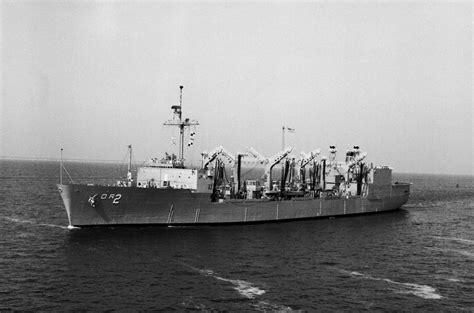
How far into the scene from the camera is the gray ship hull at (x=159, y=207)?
34875 mm

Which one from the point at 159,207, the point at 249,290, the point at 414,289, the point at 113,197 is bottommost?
the point at 414,289

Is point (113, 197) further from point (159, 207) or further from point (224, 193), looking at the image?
point (224, 193)

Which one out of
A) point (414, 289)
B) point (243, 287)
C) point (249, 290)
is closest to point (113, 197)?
point (243, 287)

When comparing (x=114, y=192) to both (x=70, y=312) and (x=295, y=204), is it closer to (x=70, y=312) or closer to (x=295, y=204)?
(x=70, y=312)

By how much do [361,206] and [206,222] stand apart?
1112 inches

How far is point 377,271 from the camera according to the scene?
2825 cm

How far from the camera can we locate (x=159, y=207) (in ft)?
123

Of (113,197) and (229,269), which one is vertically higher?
(113,197)

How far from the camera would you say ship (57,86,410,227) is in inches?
1404

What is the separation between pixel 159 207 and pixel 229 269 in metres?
12.7

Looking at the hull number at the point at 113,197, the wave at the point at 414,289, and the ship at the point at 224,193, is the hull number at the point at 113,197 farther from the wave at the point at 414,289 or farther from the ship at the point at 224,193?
the wave at the point at 414,289

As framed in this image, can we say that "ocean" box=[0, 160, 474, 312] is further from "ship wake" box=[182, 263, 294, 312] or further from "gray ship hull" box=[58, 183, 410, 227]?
"gray ship hull" box=[58, 183, 410, 227]

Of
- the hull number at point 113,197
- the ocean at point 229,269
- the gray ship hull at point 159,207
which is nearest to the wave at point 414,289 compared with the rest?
the ocean at point 229,269

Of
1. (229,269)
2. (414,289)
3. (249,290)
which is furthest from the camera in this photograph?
(229,269)
